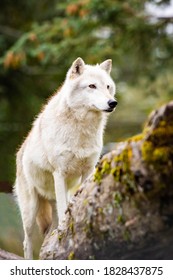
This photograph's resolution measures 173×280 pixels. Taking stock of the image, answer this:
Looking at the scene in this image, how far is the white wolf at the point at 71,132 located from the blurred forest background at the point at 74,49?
4.61 metres

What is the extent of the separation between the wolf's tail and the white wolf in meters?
0.32

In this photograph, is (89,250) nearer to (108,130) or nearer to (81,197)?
(81,197)

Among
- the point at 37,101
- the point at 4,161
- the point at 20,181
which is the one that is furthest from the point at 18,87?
the point at 20,181

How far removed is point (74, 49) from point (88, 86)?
10.3m

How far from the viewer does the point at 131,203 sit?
5.06 meters

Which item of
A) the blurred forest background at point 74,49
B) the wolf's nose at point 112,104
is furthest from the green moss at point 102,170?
the blurred forest background at point 74,49

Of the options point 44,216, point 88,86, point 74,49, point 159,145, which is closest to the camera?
point 159,145

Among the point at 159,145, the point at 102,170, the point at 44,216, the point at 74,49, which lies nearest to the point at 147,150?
the point at 159,145

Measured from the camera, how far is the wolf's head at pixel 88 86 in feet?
22.4

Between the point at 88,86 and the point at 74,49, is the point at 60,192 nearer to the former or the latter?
the point at 88,86

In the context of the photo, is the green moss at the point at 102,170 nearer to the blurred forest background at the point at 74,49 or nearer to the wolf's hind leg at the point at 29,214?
the wolf's hind leg at the point at 29,214

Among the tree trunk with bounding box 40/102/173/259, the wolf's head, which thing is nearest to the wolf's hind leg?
the wolf's head

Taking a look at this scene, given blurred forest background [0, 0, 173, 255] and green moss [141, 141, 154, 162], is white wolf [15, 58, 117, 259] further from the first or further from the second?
blurred forest background [0, 0, 173, 255]

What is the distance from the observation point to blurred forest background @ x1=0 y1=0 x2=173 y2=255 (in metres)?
16.5
